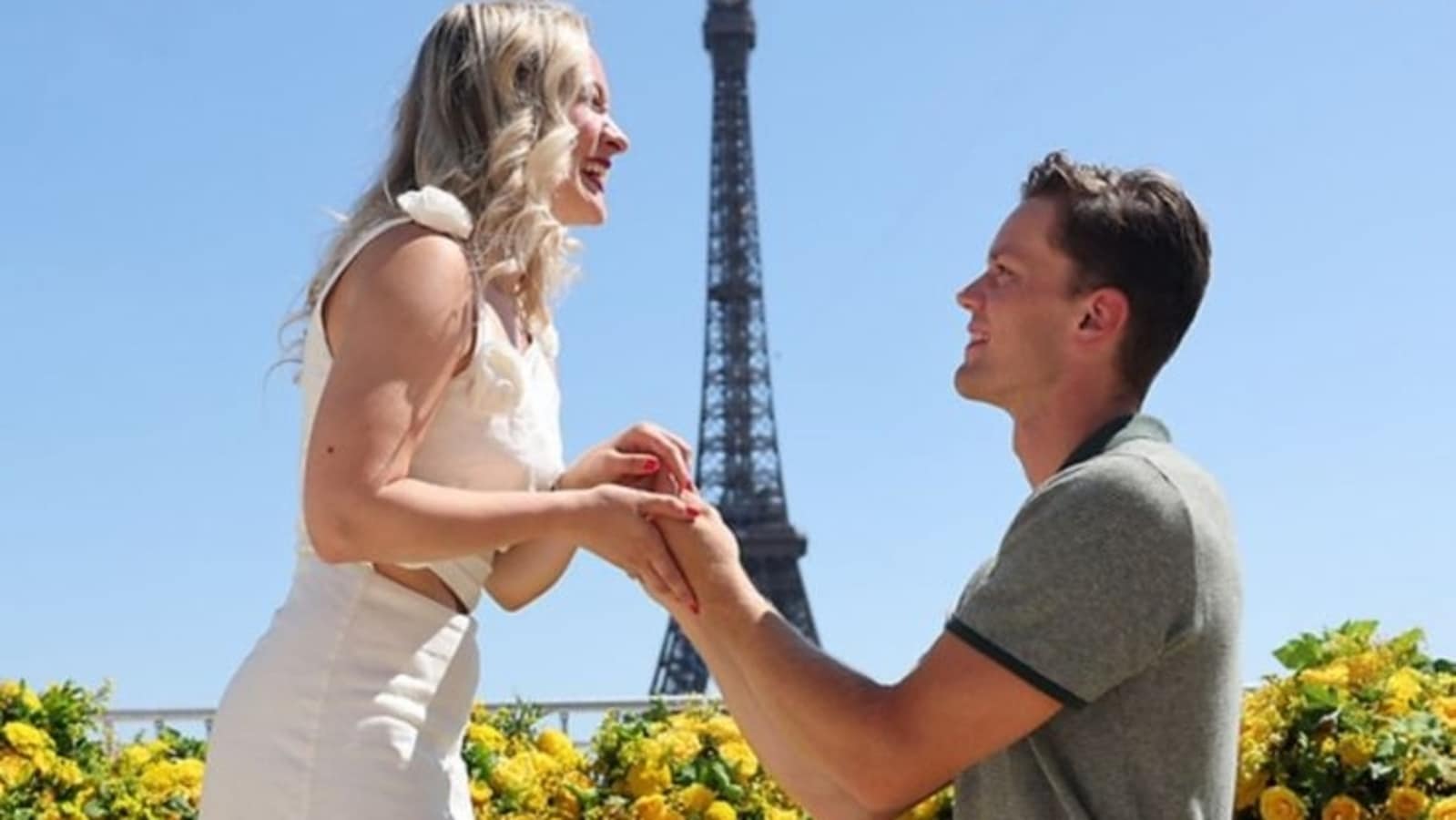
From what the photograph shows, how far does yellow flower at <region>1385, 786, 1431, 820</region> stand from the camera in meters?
3.93

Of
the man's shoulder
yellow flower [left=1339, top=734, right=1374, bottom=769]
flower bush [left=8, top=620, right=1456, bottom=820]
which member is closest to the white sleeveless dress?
the man's shoulder

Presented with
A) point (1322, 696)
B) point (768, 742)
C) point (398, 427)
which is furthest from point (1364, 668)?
point (398, 427)

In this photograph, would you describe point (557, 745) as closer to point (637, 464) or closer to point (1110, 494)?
point (637, 464)

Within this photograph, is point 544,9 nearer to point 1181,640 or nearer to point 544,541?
point 544,541

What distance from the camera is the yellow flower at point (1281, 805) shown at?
3990 millimetres

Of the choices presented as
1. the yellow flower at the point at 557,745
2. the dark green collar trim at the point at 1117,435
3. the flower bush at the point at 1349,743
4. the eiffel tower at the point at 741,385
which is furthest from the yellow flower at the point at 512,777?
the eiffel tower at the point at 741,385

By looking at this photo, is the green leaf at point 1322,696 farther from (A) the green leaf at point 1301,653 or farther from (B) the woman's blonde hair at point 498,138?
(B) the woman's blonde hair at point 498,138

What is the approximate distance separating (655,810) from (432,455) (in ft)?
7.51

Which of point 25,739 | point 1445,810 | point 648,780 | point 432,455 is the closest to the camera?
point 432,455

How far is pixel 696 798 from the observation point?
484 centimetres

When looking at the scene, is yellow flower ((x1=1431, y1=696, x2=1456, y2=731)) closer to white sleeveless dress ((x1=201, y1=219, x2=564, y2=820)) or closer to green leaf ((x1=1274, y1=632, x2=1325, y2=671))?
green leaf ((x1=1274, y1=632, x2=1325, y2=671))

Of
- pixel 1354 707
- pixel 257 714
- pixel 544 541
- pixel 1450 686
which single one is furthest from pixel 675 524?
pixel 1450 686

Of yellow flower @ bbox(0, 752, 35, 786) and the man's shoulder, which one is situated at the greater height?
yellow flower @ bbox(0, 752, 35, 786)

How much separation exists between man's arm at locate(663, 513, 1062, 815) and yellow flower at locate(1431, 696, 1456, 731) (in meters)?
1.84
